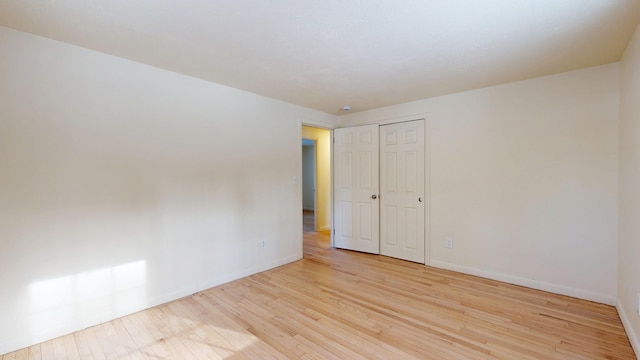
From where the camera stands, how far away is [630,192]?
7.02 ft

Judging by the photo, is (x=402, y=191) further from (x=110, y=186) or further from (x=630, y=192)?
(x=110, y=186)

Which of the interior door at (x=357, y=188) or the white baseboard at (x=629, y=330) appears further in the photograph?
the interior door at (x=357, y=188)

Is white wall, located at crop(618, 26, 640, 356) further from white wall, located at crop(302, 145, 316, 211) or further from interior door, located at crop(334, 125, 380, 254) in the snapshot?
white wall, located at crop(302, 145, 316, 211)

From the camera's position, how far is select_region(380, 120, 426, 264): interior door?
386 cm

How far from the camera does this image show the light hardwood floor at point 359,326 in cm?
195

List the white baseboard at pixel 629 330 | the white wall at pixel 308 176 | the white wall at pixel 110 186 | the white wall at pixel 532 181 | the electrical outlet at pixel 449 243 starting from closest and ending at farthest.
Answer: the white baseboard at pixel 629 330
the white wall at pixel 110 186
the white wall at pixel 532 181
the electrical outlet at pixel 449 243
the white wall at pixel 308 176

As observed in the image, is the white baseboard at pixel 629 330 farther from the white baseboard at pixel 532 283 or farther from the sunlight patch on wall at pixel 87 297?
the sunlight patch on wall at pixel 87 297

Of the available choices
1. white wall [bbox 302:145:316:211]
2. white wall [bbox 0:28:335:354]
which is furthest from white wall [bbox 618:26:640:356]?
white wall [bbox 302:145:316:211]

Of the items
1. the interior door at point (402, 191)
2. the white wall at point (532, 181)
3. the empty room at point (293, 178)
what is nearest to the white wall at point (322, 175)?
the interior door at point (402, 191)

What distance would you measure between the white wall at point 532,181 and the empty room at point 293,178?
0.06ft

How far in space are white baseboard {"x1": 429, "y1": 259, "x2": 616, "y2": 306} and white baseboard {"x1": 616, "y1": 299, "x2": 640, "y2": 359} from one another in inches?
5.5

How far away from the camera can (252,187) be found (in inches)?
137

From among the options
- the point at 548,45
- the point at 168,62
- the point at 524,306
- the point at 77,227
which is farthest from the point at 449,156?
the point at 77,227

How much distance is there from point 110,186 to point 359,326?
8.09 feet
